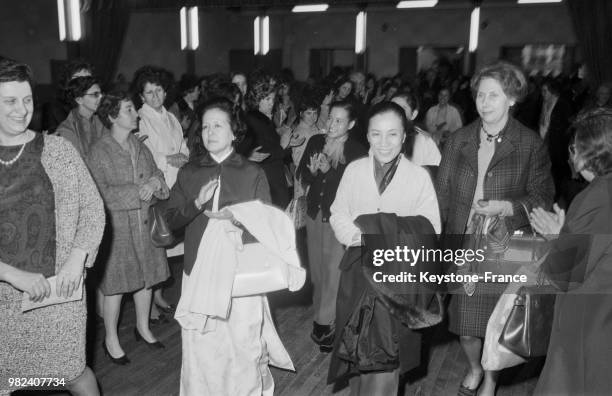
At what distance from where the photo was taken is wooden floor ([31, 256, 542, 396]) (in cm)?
304

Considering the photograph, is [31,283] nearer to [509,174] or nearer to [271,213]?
[271,213]

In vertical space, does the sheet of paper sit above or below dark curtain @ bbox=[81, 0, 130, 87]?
below

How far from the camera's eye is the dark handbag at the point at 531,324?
2.34m

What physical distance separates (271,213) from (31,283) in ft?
3.32

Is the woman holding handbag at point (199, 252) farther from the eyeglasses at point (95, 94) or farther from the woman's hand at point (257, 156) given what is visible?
the eyeglasses at point (95, 94)

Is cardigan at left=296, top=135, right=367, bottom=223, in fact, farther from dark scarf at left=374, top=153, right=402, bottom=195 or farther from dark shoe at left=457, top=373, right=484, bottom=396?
dark shoe at left=457, top=373, right=484, bottom=396

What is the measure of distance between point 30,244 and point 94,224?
0.82 feet

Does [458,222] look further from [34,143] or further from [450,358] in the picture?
[34,143]

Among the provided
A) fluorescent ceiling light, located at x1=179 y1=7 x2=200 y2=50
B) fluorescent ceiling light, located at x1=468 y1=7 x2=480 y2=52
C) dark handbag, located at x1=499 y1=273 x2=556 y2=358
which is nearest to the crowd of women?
dark handbag, located at x1=499 y1=273 x2=556 y2=358

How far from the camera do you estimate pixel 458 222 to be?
274 centimetres

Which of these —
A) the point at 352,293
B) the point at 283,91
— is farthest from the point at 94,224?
the point at 283,91

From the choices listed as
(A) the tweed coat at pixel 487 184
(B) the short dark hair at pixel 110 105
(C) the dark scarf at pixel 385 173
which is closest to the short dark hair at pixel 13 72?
(B) the short dark hair at pixel 110 105

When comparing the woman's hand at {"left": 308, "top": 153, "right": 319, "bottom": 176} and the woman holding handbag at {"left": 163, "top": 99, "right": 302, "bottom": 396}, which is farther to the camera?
the woman's hand at {"left": 308, "top": 153, "right": 319, "bottom": 176}

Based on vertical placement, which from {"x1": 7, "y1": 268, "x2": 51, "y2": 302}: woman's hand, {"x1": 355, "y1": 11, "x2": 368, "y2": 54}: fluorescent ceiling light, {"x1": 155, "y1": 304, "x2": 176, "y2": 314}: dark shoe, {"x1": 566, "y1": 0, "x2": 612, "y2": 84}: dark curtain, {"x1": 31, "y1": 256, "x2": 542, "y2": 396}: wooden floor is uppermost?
{"x1": 355, "y1": 11, "x2": 368, "y2": 54}: fluorescent ceiling light
